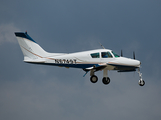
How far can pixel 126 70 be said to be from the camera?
30266 mm

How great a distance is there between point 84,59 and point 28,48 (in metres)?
6.86

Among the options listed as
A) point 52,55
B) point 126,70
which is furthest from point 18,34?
point 126,70

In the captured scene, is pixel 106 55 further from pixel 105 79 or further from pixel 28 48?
pixel 28 48

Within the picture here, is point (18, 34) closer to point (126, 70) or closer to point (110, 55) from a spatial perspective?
point (110, 55)

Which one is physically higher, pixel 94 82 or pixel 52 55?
pixel 52 55

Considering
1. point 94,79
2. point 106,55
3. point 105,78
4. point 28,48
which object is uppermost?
point 28,48

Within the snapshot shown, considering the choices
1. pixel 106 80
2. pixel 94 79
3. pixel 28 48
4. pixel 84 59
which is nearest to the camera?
pixel 84 59

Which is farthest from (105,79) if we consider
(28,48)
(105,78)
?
(28,48)

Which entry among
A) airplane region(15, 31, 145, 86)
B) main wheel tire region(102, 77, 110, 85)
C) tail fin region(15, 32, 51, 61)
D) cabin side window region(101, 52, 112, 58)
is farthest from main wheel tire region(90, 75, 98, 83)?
tail fin region(15, 32, 51, 61)

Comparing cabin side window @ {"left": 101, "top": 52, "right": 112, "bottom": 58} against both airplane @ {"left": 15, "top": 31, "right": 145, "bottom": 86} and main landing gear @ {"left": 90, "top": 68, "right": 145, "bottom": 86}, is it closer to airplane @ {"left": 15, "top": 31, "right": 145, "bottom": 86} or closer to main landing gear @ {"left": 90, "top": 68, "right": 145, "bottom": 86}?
airplane @ {"left": 15, "top": 31, "right": 145, "bottom": 86}

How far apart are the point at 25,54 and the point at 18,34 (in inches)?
101

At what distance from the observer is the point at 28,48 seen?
29.8m

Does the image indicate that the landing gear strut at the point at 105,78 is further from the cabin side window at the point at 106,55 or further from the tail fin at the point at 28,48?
the tail fin at the point at 28,48

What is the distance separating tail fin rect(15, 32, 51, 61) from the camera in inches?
1169
